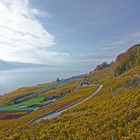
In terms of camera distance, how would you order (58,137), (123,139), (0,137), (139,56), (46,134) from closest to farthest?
(123,139)
(58,137)
(46,134)
(0,137)
(139,56)

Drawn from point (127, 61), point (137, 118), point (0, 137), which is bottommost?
point (0, 137)

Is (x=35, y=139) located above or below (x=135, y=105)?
below

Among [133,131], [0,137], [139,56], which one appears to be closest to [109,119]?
[133,131]

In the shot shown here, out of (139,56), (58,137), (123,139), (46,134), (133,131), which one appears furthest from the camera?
(139,56)

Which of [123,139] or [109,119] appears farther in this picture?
[109,119]

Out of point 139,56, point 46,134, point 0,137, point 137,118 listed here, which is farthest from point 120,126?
point 139,56

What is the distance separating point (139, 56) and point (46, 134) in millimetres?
120244

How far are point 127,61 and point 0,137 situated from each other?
411ft

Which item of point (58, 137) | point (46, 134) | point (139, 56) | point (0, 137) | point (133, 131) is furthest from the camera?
point (139, 56)

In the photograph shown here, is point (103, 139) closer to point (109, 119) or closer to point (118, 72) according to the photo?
point (109, 119)

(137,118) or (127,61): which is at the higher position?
(127,61)

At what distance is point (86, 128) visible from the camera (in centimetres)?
2920

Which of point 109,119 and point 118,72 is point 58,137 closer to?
point 109,119

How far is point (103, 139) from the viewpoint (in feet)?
81.9
